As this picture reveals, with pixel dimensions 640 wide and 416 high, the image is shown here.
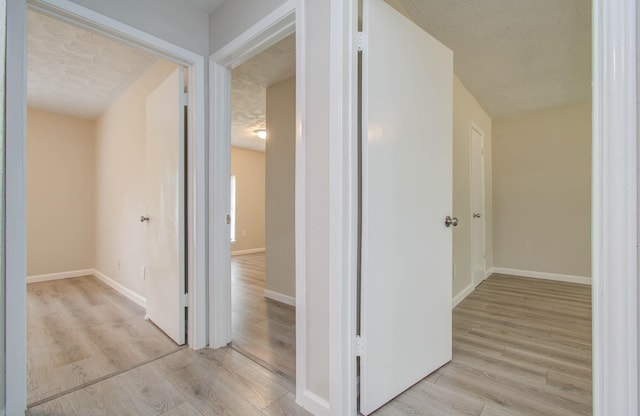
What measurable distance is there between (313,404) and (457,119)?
9.17 feet

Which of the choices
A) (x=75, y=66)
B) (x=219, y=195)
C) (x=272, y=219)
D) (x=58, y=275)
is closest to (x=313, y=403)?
(x=219, y=195)

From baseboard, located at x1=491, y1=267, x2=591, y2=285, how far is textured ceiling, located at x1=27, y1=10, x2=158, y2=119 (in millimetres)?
5188

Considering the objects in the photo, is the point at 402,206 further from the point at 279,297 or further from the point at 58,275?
the point at 58,275

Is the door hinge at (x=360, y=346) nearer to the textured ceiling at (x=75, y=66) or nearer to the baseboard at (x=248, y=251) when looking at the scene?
the textured ceiling at (x=75, y=66)

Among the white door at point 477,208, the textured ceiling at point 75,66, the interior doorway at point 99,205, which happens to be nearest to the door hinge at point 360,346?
the interior doorway at point 99,205

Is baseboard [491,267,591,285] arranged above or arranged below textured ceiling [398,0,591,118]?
below

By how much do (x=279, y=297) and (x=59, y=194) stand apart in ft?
11.7

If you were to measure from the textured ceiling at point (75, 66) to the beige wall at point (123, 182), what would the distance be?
0.48 ft

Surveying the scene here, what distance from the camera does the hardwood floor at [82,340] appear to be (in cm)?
165

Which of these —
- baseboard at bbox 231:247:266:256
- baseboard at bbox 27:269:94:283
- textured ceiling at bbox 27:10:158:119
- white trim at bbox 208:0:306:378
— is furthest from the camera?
baseboard at bbox 231:247:266:256

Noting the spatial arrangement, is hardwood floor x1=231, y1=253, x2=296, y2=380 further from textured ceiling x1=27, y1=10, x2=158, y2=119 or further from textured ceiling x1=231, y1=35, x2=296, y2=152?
textured ceiling x1=27, y1=10, x2=158, y2=119

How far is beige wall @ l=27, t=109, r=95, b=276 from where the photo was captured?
3.79 meters

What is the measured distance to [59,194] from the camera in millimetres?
3957

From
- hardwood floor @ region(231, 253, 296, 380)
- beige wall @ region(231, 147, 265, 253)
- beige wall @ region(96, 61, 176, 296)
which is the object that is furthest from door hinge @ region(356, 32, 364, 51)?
beige wall @ region(231, 147, 265, 253)
